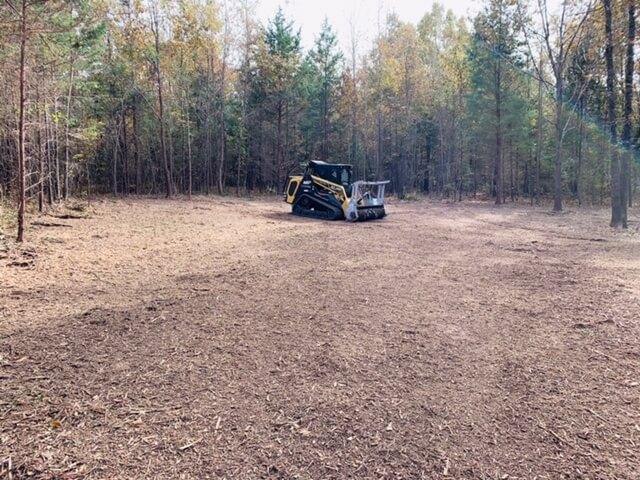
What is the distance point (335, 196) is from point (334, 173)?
84 centimetres

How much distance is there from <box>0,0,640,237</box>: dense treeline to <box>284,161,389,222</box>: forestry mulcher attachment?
23.2ft

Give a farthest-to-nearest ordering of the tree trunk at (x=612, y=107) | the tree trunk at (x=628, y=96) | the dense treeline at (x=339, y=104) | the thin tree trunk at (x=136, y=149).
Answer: the thin tree trunk at (x=136, y=149), the dense treeline at (x=339, y=104), the tree trunk at (x=612, y=107), the tree trunk at (x=628, y=96)

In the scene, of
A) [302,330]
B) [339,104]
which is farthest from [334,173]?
[339,104]

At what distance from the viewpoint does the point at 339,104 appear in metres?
26.4

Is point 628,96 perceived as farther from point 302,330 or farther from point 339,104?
point 339,104

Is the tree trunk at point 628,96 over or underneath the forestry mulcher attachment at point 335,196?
over

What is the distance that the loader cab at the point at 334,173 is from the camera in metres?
12.8

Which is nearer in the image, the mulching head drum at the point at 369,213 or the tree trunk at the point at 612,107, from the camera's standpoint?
the tree trunk at the point at 612,107

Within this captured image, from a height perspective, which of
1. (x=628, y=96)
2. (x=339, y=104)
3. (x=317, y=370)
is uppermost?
(x=339, y=104)

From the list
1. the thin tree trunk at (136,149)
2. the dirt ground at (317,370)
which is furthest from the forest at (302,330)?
the thin tree trunk at (136,149)

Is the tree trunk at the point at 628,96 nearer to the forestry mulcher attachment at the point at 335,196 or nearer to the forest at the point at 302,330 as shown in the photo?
the forest at the point at 302,330

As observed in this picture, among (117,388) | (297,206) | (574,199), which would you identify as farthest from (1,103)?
(574,199)

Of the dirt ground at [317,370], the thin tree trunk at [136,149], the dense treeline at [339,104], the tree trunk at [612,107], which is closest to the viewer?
the dirt ground at [317,370]

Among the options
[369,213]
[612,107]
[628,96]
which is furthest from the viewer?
[369,213]
